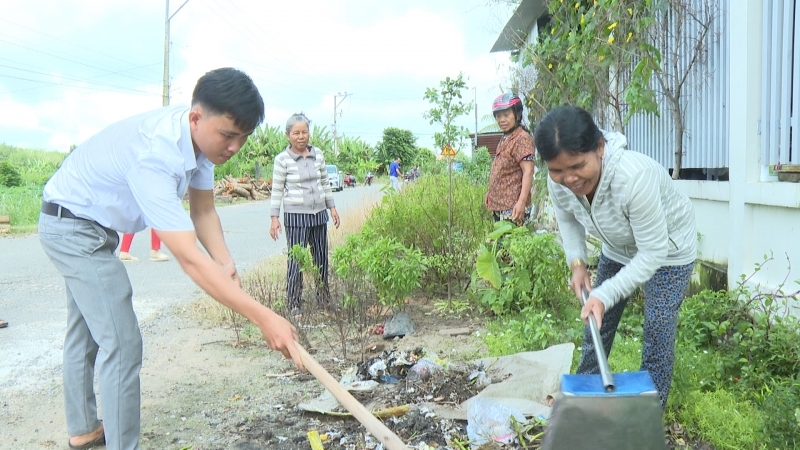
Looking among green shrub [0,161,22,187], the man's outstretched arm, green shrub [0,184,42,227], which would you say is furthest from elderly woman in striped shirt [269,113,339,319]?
green shrub [0,161,22,187]

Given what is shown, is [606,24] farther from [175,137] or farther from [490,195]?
[175,137]

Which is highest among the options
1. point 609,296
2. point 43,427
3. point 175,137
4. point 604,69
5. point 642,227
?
point 604,69

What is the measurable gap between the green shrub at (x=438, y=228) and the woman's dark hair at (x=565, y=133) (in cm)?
→ 308

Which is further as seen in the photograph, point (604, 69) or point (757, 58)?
point (604, 69)

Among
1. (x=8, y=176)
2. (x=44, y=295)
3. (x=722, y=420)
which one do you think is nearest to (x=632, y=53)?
(x=722, y=420)

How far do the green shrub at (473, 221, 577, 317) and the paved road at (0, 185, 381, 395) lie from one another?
3133mm

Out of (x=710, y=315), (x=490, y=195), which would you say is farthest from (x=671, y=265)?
(x=490, y=195)

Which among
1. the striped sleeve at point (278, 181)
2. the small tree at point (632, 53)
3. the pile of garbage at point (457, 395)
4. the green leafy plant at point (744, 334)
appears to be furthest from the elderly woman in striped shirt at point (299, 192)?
the green leafy plant at point (744, 334)

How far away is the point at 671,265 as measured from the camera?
281 centimetres

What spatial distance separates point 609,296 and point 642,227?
0.31 meters

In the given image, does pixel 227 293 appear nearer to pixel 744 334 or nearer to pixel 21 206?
pixel 744 334

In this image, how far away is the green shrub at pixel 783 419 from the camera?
2.50 metres

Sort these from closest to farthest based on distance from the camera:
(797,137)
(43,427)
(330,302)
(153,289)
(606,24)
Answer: (43,427) < (797,137) < (330,302) < (606,24) < (153,289)

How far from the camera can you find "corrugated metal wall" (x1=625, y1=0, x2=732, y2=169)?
4.81 m
